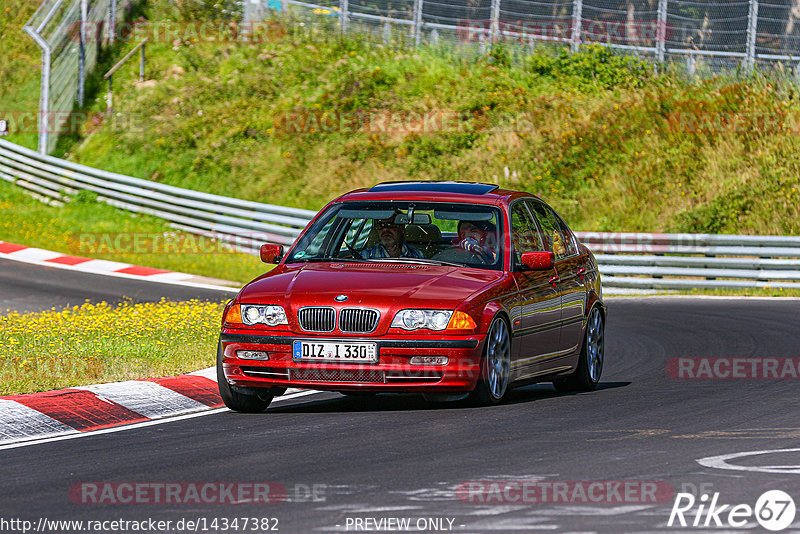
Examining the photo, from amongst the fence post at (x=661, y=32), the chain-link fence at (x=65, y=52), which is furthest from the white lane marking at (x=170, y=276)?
the fence post at (x=661, y=32)

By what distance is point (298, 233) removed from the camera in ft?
82.0

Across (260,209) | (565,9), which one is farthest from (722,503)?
(565,9)

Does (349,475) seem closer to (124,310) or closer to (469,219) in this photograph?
(469,219)

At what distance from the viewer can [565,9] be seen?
32.8 m

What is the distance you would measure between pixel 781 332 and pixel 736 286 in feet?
21.3

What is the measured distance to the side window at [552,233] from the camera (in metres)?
11.2

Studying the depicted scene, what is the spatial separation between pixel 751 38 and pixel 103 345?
73.3 ft

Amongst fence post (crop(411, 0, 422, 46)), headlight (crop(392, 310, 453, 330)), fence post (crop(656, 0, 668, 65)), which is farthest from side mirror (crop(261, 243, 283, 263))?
fence post (crop(411, 0, 422, 46))

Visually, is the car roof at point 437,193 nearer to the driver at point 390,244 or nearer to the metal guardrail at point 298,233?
the driver at point 390,244

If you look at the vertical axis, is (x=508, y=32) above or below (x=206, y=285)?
above

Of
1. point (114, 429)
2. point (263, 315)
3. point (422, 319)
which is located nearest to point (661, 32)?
point (422, 319)

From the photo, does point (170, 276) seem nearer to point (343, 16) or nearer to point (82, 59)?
point (82, 59)

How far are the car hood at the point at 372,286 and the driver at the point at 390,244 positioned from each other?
1.03 ft

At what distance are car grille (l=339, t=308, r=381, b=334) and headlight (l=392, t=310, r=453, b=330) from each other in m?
0.16
